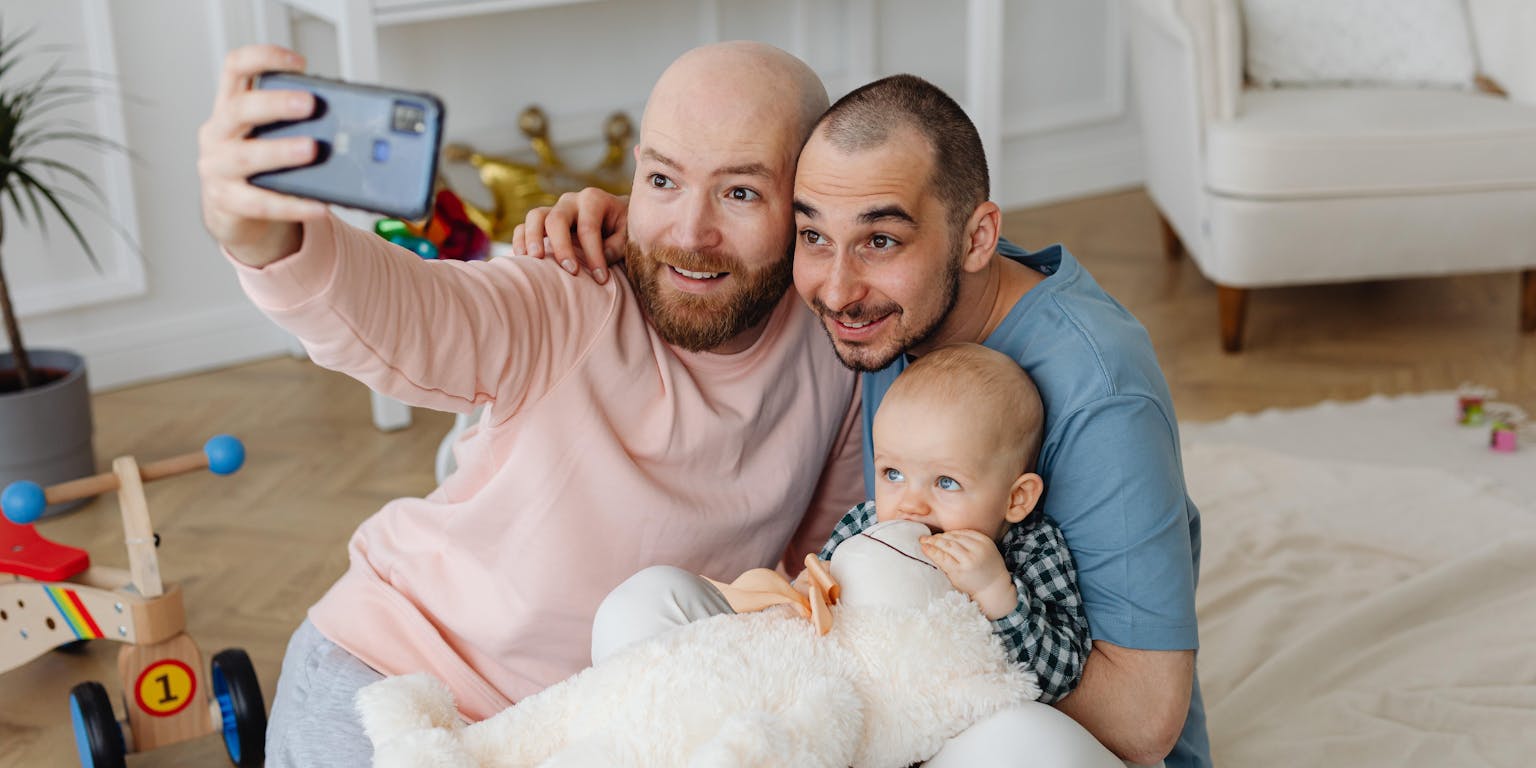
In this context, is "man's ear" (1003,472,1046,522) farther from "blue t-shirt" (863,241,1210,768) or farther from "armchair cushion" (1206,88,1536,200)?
"armchair cushion" (1206,88,1536,200)

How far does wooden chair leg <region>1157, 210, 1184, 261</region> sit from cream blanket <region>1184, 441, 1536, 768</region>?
1444 millimetres

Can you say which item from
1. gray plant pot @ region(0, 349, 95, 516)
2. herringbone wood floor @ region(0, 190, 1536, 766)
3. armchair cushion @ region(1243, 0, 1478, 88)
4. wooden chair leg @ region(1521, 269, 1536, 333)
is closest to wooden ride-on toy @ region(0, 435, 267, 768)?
herringbone wood floor @ region(0, 190, 1536, 766)

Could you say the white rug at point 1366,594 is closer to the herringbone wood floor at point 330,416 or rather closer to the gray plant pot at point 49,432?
the herringbone wood floor at point 330,416

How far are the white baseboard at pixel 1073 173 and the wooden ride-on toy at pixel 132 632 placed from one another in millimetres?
3215

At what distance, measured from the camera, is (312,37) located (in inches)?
147

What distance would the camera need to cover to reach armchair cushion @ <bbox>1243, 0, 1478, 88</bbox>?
400 centimetres

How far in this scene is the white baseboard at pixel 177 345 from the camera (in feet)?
12.0

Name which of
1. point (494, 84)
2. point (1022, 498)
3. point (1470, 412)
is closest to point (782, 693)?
point (1022, 498)

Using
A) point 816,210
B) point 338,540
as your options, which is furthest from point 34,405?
point 816,210

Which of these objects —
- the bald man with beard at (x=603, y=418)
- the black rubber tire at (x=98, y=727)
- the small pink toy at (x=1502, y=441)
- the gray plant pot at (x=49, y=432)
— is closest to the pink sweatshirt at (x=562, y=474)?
the bald man with beard at (x=603, y=418)

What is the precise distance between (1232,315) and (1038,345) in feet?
7.69

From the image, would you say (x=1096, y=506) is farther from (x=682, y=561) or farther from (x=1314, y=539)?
(x=1314, y=539)

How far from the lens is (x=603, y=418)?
174cm

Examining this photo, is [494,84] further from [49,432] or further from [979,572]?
[979,572]
